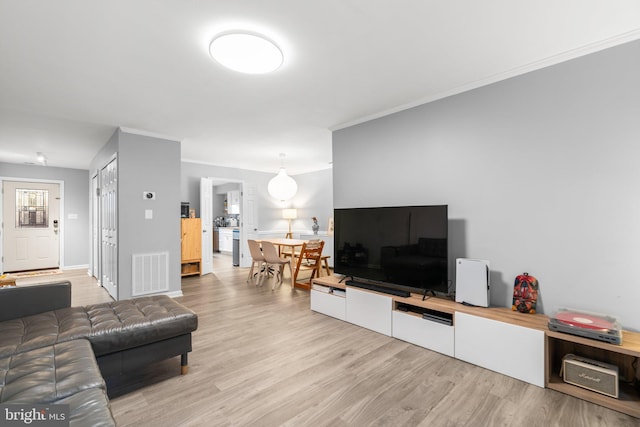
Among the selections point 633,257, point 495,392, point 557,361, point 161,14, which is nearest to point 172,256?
point 161,14

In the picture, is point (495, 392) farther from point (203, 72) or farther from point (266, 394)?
point (203, 72)

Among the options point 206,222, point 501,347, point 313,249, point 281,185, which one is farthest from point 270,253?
point 501,347

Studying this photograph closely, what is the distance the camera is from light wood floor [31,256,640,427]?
1.78m

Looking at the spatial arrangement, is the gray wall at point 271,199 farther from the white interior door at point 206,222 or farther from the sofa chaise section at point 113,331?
the sofa chaise section at point 113,331

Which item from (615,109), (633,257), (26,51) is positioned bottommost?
(633,257)

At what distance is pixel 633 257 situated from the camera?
2.06 m

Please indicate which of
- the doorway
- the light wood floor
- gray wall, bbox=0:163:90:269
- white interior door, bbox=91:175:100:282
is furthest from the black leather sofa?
gray wall, bbox=0:163:90:269

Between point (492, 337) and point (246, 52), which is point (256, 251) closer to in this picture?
point (246, 52)

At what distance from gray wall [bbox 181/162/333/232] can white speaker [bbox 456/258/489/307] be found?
4.57m

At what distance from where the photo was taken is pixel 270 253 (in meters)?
5.07

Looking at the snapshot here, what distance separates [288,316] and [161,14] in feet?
10.2

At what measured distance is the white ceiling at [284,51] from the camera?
1.83m

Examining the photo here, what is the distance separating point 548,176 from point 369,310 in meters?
2.04

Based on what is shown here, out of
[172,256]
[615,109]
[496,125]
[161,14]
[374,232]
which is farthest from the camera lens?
[172,256]
